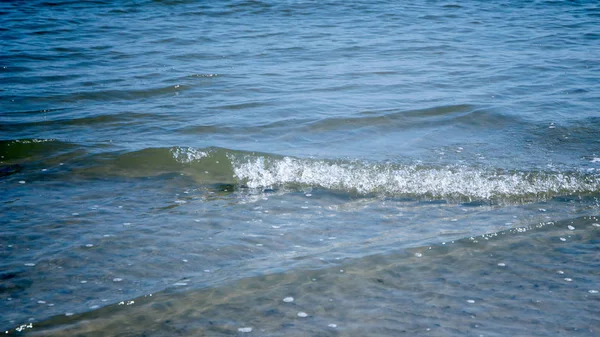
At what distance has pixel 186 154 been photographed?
8023 millimetres

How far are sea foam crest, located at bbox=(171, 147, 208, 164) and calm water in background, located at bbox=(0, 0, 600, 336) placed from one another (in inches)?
1.1

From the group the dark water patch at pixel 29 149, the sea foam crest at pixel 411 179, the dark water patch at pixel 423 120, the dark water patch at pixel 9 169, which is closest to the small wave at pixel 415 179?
the sea foam crest at pixel 411 179

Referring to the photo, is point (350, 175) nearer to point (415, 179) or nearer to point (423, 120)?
point (415, 179)

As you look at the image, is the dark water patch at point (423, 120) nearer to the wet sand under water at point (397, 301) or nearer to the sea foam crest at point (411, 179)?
the sea foam crest at point (411, 179)

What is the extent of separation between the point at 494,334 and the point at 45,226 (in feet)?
13.8

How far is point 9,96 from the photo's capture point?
10797 millimetres

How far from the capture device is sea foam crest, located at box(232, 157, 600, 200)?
22.1ft

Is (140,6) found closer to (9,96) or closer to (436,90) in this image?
(9,96)

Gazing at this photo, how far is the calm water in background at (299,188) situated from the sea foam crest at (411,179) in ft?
0.10

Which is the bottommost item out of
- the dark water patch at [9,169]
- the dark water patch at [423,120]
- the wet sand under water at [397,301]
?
the wet sand under water at [397,301]

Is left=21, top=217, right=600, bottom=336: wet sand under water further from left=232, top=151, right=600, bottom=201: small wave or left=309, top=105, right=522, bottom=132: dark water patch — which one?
left=309, top=105, right=522, bottom=132: dark water patch

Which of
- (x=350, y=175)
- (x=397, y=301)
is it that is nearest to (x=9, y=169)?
(x=350, y=175)

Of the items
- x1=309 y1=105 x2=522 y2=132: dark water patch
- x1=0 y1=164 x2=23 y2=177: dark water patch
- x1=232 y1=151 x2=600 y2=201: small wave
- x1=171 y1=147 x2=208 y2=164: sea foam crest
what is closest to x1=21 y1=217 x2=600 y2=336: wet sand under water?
x1=232 y1=151 x2=600 y2=201: small wave

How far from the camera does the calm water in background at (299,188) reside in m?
4.41
